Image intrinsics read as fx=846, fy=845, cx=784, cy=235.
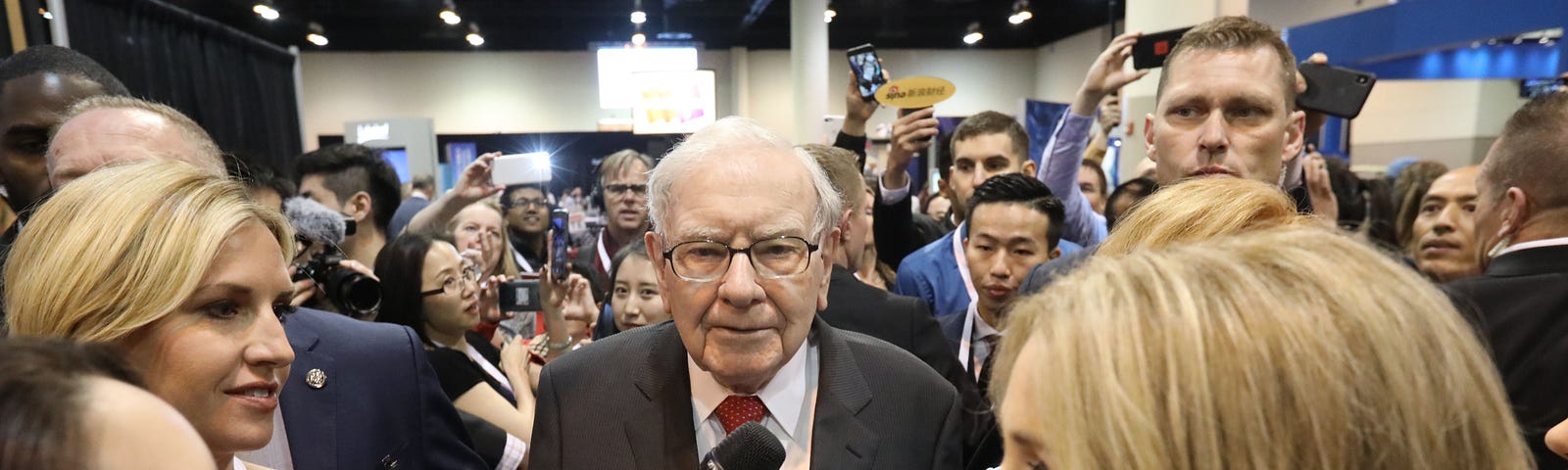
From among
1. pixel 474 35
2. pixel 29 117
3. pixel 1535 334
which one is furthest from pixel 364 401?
pixel 474 35

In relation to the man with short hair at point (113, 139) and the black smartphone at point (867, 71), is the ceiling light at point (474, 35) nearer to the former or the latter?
the black smartphone at point (867, 71)

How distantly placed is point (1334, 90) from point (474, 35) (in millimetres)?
13611

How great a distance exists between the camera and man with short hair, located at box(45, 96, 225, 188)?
5.53ft

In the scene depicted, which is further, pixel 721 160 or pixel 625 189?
pixel 625 189

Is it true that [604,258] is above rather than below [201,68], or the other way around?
below

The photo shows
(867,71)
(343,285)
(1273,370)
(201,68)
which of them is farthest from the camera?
(201,68)

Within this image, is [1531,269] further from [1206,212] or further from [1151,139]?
[1206,212]

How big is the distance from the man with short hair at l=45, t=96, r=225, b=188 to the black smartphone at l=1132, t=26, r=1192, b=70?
2.37 metres

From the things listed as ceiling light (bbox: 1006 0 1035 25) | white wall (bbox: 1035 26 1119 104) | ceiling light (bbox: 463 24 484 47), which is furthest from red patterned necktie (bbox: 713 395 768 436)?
ceiling light (bbox: 463 24 484 47)

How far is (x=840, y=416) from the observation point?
141cm

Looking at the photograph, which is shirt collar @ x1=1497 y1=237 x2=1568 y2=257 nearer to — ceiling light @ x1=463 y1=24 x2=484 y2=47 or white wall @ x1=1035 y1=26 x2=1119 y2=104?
white wall @ x1=1035 y1=26 x2=1119 y2=104

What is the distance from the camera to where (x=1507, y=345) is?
5.89 ft

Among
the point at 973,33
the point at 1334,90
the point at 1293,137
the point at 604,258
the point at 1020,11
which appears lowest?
the point at 604,258

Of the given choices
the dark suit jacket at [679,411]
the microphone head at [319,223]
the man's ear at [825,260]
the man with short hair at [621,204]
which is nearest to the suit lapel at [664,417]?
the dark suit jacket at [679,411]
